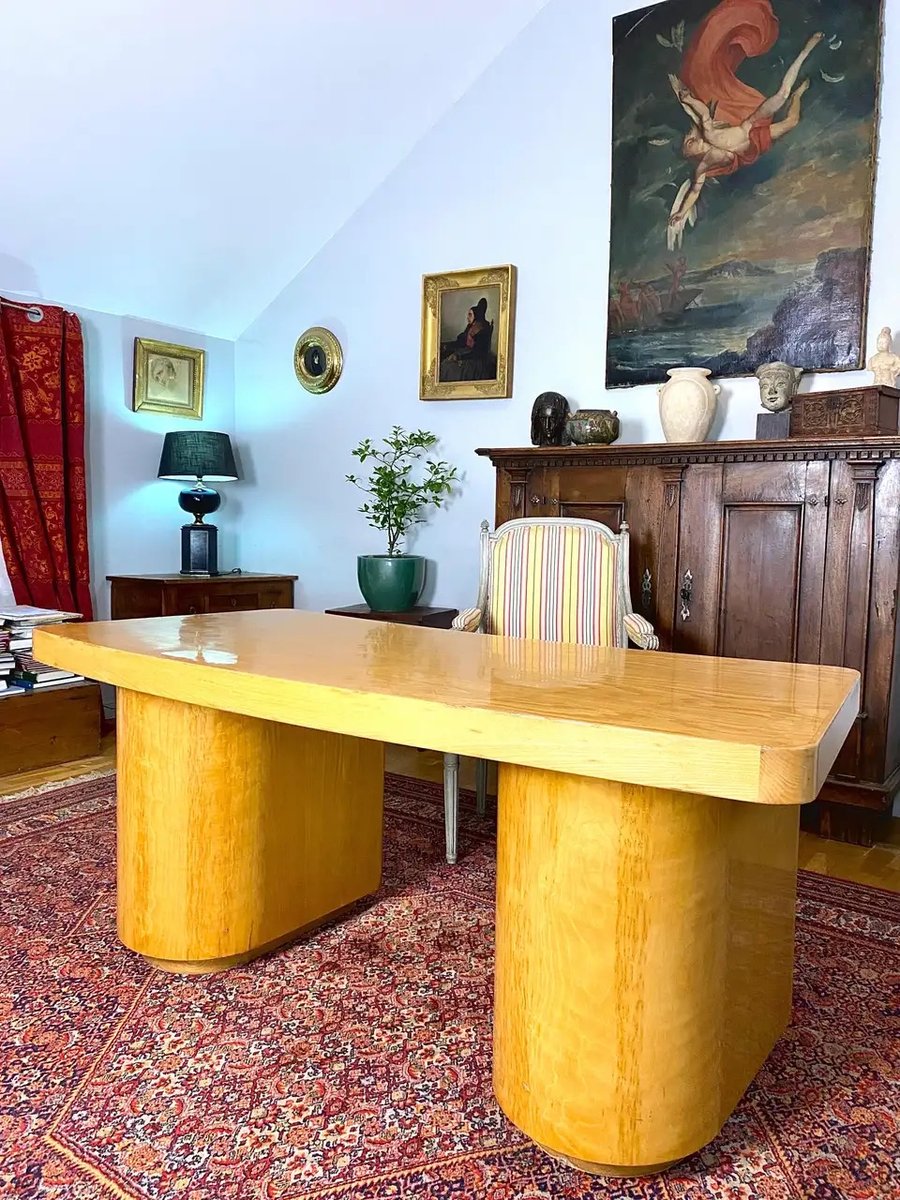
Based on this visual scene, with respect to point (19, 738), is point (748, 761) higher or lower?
higher

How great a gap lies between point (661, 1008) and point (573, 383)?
3.04 meters

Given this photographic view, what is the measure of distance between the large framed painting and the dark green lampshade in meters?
1.99

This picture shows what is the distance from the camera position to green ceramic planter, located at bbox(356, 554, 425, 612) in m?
4.12

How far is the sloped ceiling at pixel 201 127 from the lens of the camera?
3258 mm

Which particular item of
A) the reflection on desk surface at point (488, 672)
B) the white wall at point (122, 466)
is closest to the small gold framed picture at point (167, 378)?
the white wall at point (122, 466)

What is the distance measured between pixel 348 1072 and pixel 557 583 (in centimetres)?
175

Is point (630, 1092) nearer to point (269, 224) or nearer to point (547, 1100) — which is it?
point (547, 1100)

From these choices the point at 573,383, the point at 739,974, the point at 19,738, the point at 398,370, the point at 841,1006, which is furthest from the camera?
the point at 398,370

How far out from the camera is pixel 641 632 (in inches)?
Result: 112

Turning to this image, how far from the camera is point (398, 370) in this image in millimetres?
4488

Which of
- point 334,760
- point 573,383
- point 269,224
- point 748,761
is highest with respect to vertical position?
point 269,224

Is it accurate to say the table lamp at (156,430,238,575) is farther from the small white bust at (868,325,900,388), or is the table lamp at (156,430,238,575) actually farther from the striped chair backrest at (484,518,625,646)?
the small white bust at (868,325,900,388)

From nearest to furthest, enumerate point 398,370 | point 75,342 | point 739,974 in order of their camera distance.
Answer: point 739,974 < point 75,342 < point 398,370

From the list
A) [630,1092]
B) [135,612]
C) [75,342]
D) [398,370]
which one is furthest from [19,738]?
[630,1092]
